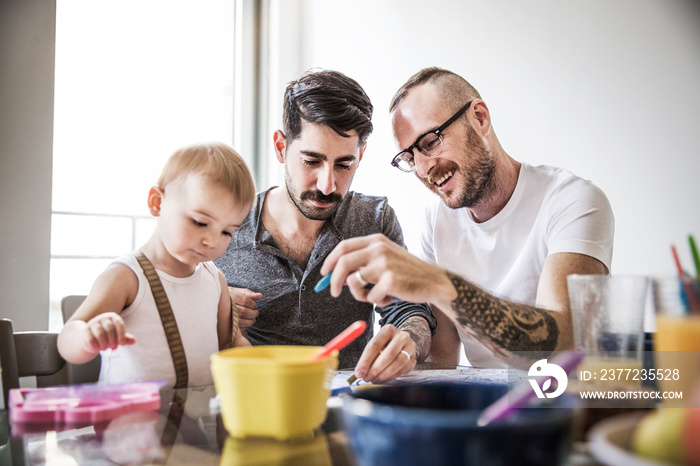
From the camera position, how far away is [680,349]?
0.65 meters

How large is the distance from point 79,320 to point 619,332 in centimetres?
95

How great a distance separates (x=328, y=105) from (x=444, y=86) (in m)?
0.38

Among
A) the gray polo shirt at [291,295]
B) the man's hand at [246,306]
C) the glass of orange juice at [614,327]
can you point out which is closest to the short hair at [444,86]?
the gray polo shirt at [291,295]

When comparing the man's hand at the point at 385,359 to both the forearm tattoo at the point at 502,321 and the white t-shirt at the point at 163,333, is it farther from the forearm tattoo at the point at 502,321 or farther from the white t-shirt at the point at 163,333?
the white t-shirt at the point at 163,333

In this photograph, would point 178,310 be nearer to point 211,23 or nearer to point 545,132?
point 545,132

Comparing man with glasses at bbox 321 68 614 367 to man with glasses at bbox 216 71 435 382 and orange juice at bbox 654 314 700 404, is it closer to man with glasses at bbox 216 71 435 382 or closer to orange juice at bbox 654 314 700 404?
man with glasses at bbox 216 71 435 382

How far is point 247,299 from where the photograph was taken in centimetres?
146

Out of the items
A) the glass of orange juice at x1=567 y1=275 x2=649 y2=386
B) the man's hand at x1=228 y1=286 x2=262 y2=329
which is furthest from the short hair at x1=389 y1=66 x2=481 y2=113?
the glass of orange juice at x1=567 y1=275 x2=649 y2=386

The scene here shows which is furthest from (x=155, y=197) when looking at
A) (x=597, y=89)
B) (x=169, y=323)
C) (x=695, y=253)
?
(x=597, y=89)

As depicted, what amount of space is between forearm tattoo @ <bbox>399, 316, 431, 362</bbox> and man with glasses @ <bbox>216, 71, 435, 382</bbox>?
0.04 feet

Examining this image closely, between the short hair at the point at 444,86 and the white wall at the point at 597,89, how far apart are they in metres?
0.64

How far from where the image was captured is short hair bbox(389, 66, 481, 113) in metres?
1.66

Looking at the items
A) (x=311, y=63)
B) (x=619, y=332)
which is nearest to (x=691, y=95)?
(x=619, y=332)

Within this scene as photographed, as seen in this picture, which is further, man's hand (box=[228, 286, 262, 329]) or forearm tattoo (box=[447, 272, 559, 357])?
man's hand (box=[228, 286, 262, 329])
